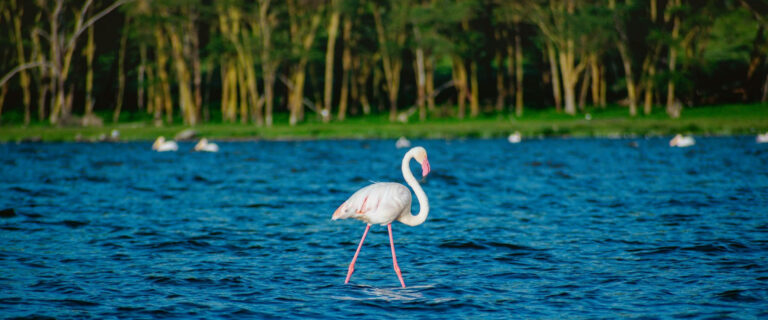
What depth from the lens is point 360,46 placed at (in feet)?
218

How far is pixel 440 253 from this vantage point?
1392 cm

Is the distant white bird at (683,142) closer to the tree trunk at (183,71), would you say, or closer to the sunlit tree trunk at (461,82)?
the sunlit tree trunk at (461,82)

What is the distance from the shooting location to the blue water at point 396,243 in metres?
10.4

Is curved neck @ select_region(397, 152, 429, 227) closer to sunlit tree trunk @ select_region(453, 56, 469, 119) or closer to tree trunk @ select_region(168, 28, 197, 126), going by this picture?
tree trunk @ select_region(168, 28, 197, 126)

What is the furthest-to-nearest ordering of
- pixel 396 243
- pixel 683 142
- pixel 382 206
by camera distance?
1. pixel 683 142
2. pixel 396 243
3. pixel 382 206

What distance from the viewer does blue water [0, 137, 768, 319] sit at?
10375 millimetres

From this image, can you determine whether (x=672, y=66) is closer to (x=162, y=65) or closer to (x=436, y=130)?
(x=436, y=130)

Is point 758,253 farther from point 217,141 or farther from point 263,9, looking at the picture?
point 263,9

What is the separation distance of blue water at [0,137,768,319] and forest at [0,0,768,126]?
27.6 m

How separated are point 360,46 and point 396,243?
52.5 metres

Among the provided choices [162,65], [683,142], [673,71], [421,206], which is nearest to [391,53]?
[162,65]

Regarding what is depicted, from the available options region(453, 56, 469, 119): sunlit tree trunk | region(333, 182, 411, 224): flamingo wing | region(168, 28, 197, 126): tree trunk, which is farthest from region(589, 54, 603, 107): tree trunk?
region(333, 182, 411, 224): flamingo wing

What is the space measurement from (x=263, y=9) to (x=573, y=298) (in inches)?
1832

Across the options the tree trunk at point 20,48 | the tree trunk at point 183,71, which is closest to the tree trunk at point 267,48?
the tree trunk at point 183,71
